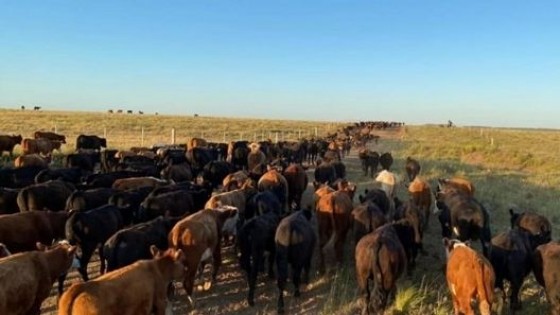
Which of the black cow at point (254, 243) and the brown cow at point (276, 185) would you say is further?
the brown cow at point (276, 185)

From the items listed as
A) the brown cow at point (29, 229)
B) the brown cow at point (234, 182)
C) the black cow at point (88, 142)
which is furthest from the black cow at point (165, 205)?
the black cow at point (88, 142)

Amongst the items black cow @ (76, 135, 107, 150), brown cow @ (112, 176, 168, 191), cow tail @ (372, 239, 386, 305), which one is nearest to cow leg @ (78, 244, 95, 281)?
brown cow @ (112, 176, 168, 191)

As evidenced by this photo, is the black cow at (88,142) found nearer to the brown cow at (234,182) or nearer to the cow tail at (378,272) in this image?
the brown cow at (234,182)

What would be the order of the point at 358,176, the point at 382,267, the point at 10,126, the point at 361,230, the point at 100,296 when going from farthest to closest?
the point at 10,126, the point at 358,176, the point at 361,230, the point at 382,267, the point at 100,296

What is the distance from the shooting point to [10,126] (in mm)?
45906

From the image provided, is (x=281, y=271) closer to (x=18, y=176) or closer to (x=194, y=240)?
(x=194, y=240)

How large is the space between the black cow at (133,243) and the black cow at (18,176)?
674 cm

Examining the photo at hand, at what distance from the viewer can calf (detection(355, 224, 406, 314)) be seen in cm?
696

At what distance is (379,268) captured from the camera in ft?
22.9

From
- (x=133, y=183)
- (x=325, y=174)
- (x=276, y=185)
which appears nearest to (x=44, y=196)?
(x=133, y=183)

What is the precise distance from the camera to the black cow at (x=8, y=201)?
1038 centimetres

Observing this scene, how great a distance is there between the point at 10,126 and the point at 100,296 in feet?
152

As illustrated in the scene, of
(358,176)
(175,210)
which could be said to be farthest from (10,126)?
(175,210)

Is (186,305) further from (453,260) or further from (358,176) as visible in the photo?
(358,176)
